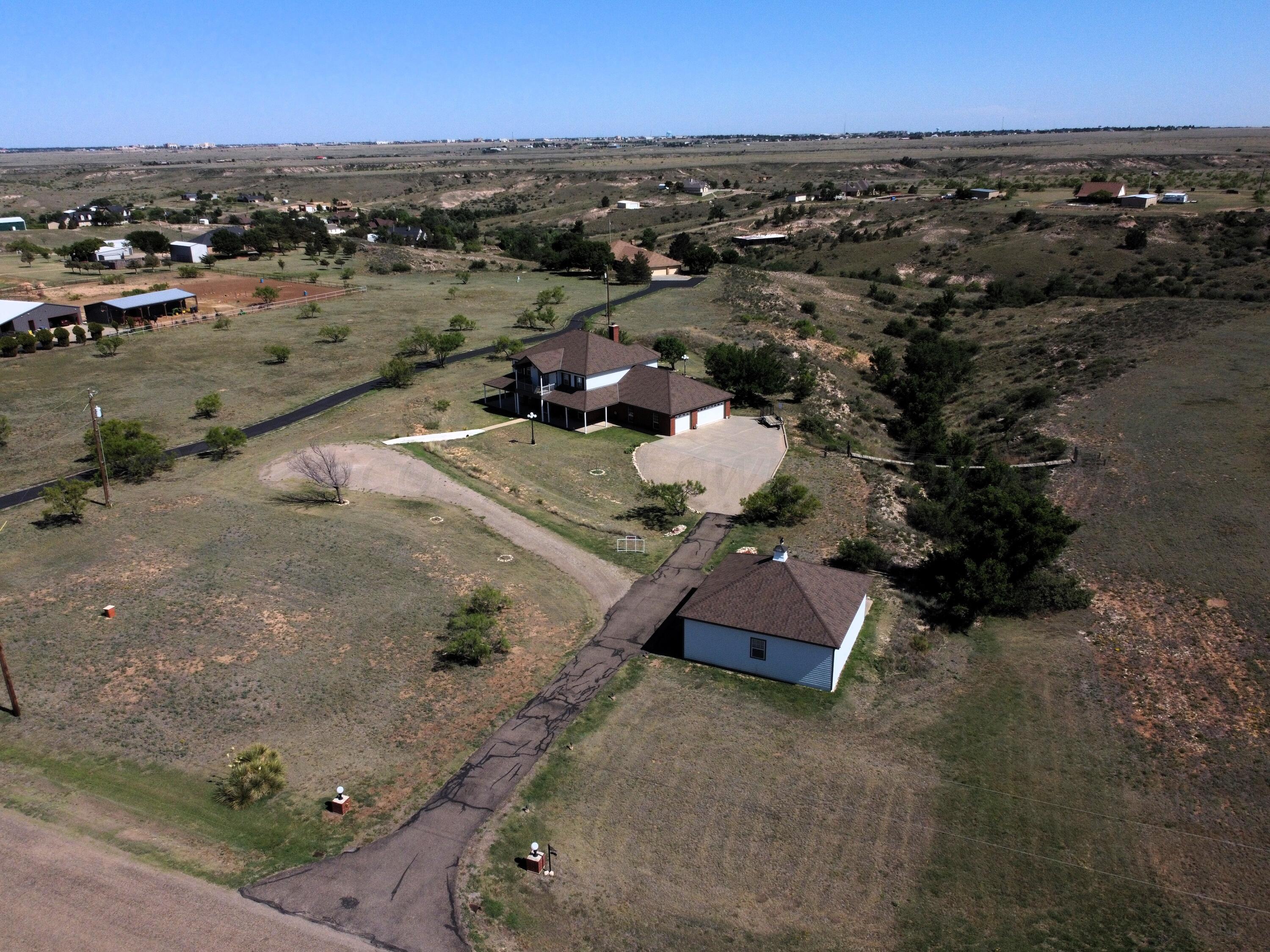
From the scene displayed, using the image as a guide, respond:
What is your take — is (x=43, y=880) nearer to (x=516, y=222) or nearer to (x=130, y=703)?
(x=130, y=703)

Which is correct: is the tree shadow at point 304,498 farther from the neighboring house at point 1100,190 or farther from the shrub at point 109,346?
the neighboring house at point 1100,190

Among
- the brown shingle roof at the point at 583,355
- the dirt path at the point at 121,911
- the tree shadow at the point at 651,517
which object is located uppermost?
the brown shingle roof at the point at 583,355

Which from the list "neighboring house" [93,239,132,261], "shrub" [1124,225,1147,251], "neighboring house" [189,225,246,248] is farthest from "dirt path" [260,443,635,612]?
"shrub" [1124,225,1147,251]

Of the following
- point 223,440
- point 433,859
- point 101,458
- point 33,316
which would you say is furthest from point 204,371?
point 433,859

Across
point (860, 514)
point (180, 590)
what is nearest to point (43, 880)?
point (180, 590)

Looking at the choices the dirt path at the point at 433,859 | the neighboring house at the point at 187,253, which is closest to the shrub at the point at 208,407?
the dirt path at the point at 433,859

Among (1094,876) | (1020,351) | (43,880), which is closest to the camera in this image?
(43,880)
